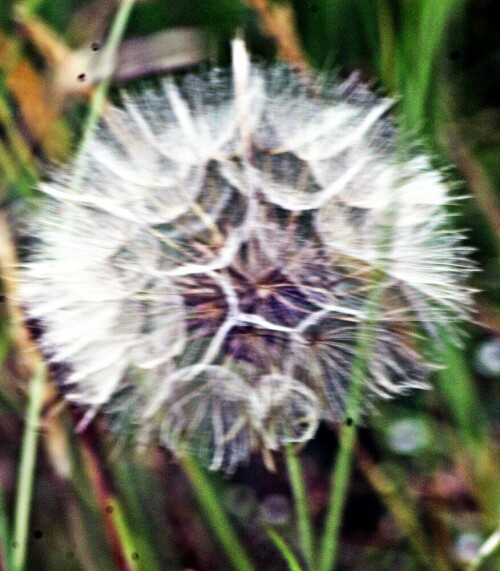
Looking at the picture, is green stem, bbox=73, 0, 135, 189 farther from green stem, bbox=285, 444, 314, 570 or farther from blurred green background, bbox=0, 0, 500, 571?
green stem, bbox=285, 444, 314, 570

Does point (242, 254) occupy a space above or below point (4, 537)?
above

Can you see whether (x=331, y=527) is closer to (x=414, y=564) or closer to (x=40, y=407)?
(x=414, y=564)

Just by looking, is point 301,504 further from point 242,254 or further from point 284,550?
point 242,254

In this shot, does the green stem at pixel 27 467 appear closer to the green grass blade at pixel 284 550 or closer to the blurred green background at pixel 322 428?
the blurred green background at pixel 322 428

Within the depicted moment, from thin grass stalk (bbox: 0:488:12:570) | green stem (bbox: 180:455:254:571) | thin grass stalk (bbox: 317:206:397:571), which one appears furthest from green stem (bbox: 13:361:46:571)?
thin grass stalk (bbox: 317:206:397:571)

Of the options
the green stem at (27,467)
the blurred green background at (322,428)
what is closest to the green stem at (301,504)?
the blurred green background at (322,428)

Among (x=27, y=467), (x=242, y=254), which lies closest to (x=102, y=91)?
(x=242, y=254)
